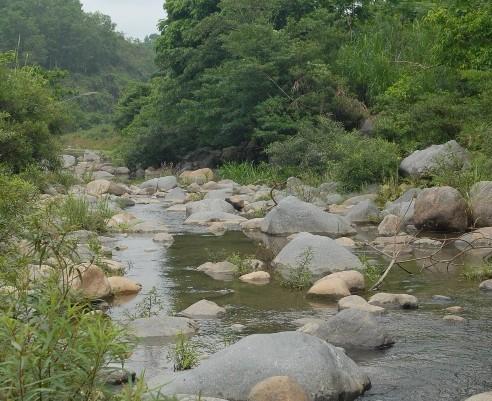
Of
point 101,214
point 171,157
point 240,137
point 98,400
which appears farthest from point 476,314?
point 171,157

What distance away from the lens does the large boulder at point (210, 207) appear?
15367 mm

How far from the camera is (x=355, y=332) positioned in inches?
250

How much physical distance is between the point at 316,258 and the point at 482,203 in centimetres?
405

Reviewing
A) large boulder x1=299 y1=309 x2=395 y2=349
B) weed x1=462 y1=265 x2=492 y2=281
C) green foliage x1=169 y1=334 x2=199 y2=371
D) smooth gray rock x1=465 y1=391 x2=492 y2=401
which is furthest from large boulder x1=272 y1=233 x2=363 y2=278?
smooth gray rock x1=465 y1=391 x2=492 y2=401

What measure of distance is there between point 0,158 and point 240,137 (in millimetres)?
9737

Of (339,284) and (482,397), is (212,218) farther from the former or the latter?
(482,397)

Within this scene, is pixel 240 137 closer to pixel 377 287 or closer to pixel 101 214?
pixel 101 214

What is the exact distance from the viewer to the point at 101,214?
12.9 m

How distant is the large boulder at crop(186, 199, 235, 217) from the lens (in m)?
15.4

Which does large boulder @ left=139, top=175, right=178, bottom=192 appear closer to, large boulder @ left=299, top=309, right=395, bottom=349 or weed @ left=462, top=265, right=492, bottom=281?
weed @ left=462, top=265, right=492, bottom=281

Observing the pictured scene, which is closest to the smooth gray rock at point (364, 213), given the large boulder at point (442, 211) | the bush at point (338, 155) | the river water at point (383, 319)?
the large boulder at point (442, 211)

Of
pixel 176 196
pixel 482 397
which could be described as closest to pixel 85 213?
pixel 176 196

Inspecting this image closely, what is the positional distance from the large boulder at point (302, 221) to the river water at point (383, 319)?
1.25m

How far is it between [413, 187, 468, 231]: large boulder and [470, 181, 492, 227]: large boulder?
16 cm
